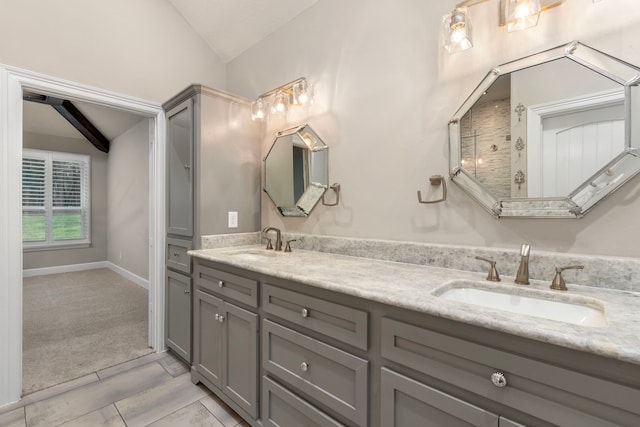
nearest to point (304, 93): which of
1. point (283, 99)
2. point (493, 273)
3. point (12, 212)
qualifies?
point (283, 99)

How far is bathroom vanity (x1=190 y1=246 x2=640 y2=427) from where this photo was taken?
2.23 ft

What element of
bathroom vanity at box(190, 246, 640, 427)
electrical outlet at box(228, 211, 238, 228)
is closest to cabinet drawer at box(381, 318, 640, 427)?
bathroom vanity at box(190, 246, 640, 427)

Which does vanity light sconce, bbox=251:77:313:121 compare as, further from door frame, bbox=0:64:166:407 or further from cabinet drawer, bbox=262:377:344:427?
cabinet drawer, bbox=262:377:344:427

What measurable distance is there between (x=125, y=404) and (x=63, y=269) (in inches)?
198

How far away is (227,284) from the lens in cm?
172

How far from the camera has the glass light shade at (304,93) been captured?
211cm

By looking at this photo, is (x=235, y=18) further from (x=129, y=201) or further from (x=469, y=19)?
(x=129, y=201)

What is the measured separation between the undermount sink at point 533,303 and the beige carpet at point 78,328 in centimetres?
256

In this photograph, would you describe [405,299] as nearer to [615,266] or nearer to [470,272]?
[470,272]

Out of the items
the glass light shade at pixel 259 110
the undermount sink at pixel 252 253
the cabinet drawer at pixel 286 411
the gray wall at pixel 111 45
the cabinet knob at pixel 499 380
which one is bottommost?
the cabinet drawer at pixel 286 411

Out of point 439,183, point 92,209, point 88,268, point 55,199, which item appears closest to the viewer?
point 439,183

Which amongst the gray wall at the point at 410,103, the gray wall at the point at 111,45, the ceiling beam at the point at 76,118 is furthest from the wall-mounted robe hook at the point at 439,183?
the ceiling beam at the point at 76,118

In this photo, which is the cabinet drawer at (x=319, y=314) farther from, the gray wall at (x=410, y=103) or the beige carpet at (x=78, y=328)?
the beige carpet at (x=78, y=328)

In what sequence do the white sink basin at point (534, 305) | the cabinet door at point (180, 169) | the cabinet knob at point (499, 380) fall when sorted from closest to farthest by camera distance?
the cabinet knob at point (499, 380)
the white sink basin at point (534, 305)
the cabinet door at point (180, 169)
